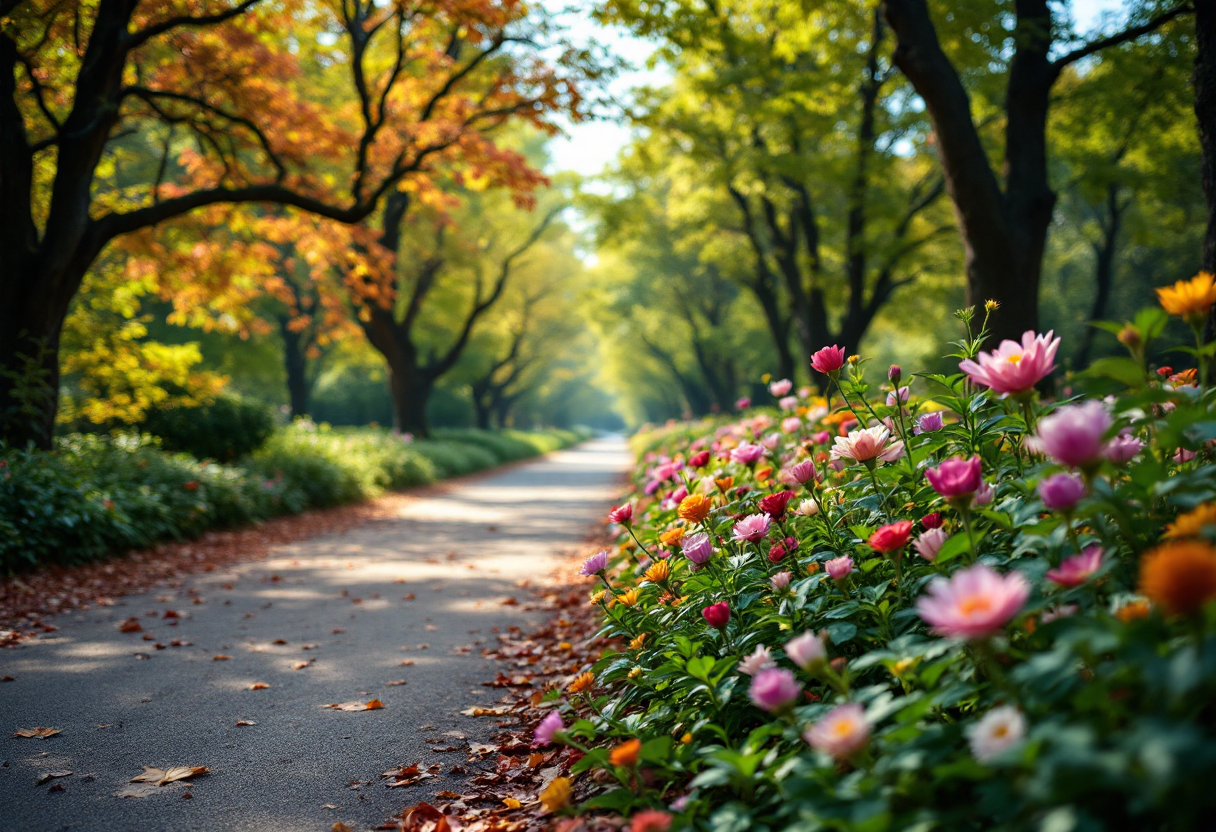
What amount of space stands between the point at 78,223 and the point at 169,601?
178 inches

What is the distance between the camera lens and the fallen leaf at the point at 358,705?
3057 millimetres

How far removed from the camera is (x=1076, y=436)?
48.0 inches

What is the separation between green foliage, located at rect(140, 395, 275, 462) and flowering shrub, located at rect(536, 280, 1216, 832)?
9331mm

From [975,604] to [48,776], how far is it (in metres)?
3.04

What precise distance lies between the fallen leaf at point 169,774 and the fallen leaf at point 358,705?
661 millimetres

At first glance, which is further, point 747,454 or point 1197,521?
point 747,454

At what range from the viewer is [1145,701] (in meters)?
1.04

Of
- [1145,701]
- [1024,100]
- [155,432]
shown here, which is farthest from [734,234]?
[1145,701]

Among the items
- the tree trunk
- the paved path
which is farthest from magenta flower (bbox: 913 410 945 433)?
the tree trunk

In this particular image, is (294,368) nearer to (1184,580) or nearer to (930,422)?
(930,422)

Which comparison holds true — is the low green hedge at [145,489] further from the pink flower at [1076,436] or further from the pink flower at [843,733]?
the pink flower at [1076,436]

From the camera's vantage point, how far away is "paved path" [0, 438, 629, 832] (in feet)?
7.29

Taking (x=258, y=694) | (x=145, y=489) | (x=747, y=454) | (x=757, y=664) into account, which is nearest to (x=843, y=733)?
(x=757, y=664)

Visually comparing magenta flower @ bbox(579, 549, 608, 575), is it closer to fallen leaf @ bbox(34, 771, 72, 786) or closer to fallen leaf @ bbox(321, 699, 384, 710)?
fallen leaf @ bbox(321, 699, 384, 710)
